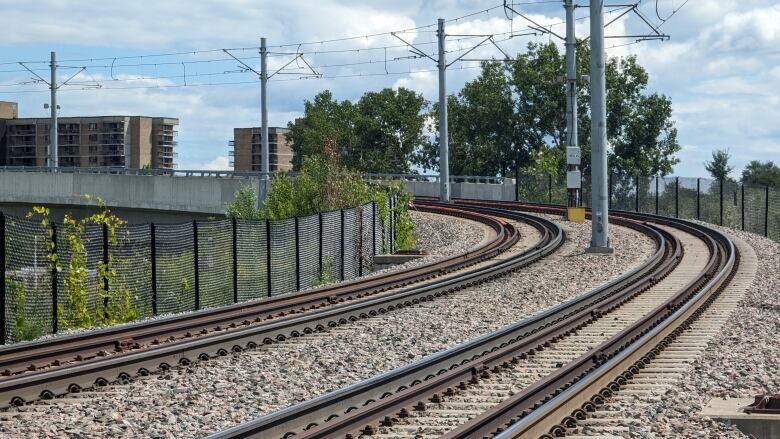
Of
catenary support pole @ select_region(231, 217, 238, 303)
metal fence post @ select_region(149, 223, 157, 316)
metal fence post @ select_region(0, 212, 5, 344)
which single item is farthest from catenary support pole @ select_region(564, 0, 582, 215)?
metal fence post @ select_region(0, 212, 5, 344)

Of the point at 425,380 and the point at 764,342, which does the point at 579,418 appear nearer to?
the point at 425,380

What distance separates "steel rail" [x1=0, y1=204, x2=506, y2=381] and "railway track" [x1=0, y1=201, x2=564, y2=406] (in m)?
0.01

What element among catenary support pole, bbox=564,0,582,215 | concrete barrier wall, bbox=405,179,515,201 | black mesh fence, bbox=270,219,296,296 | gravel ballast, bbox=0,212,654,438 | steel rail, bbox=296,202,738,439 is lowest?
gravel ballast, bbox=0,212,654,438

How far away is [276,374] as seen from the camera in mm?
14992

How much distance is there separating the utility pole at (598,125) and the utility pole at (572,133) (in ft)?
17.1

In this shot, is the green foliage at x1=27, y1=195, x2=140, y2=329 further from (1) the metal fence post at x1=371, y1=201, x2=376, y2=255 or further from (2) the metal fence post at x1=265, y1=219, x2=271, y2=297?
(1) the metal fence post at x1=371, y1=201, x2=376, y2=255

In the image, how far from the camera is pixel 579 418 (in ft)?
39.0

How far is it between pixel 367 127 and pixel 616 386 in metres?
109

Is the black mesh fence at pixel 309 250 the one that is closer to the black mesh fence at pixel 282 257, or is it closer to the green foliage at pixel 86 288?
the black mesh fence at pixel 282 257

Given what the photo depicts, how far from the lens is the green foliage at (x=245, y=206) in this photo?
4554cm

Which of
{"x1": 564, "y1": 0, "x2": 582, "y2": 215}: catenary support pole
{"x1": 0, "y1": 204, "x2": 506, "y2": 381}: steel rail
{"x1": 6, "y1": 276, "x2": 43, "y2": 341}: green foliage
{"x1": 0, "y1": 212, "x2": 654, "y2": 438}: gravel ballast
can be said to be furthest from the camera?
{"x1": 564, "y1": 0, "x2": 582, "y2": 215}: catenary support pole

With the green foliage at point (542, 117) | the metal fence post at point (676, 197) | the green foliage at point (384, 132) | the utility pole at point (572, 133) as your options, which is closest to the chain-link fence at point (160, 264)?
the utility pole at point (572, 133)

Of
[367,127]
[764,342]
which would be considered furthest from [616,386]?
[367,127]

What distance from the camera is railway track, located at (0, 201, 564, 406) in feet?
46.6
